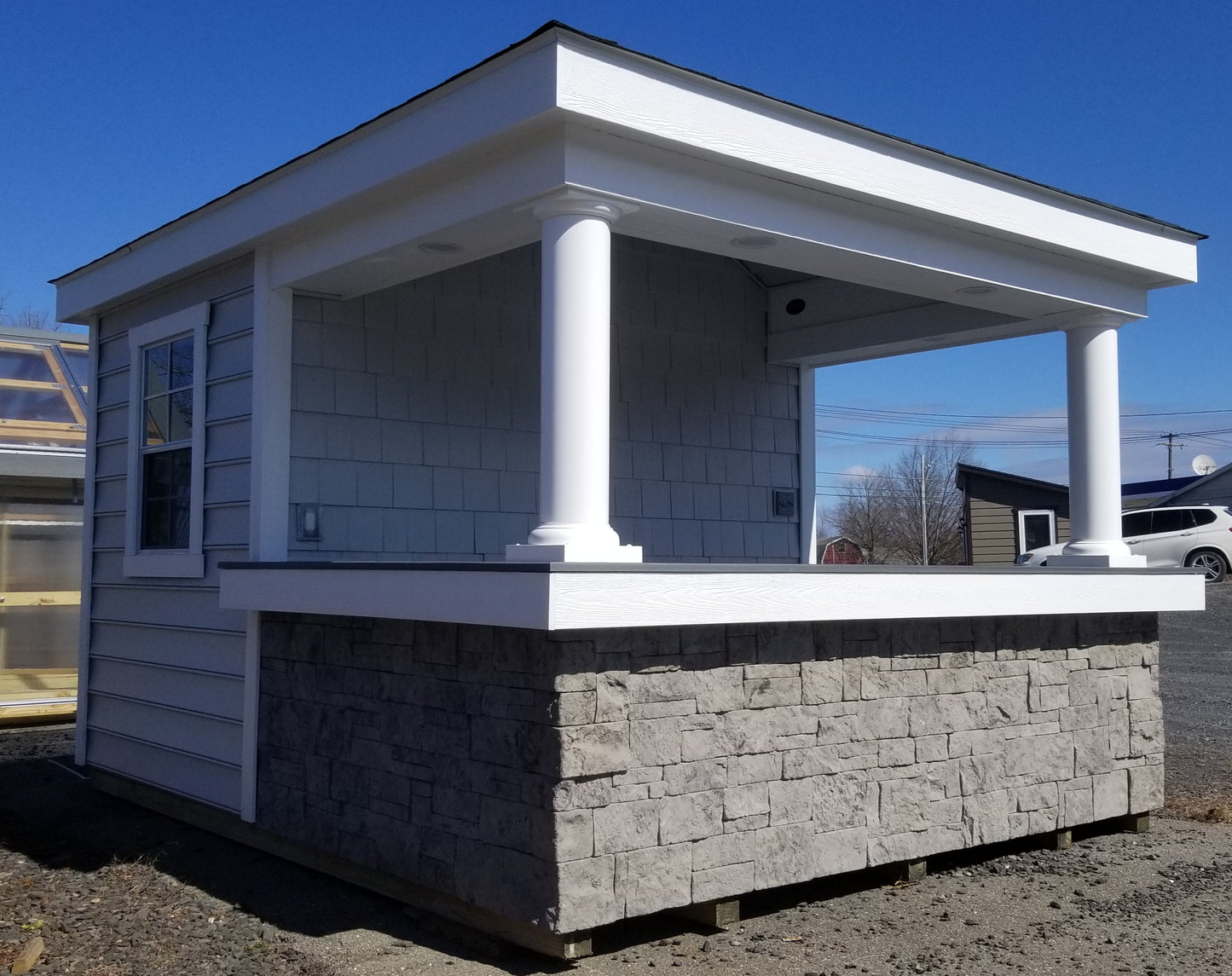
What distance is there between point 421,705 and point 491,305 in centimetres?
277

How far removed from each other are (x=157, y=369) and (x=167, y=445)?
1.70 ft

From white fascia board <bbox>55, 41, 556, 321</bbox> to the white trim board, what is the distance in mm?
1651

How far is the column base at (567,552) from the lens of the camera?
4172 mm

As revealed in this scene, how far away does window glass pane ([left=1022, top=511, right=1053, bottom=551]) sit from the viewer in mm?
23531

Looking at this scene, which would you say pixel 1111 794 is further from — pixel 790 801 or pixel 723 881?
pixel 723 881

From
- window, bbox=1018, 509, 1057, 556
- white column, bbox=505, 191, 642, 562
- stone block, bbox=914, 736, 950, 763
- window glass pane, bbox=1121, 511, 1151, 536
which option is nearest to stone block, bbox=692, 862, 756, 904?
stone block, bbox=914, 736, 950, 763

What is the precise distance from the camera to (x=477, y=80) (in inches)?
181

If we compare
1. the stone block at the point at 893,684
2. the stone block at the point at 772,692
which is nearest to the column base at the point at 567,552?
the stone block at the point at 772,692

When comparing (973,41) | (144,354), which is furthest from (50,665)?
(973,41)

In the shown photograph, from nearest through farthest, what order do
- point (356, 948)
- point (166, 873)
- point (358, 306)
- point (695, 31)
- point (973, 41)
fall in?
point (356, 948), point (166, 873), point (358, 306), point (695, 31), point (973, 41)

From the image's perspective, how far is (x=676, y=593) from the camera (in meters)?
4.23

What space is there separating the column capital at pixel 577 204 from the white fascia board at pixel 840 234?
0.13 ft

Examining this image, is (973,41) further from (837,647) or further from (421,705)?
(421,705)

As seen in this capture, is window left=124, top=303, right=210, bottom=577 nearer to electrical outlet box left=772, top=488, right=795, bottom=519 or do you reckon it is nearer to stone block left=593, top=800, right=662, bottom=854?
stone block left=593, top=800, right=662, bottom=854
